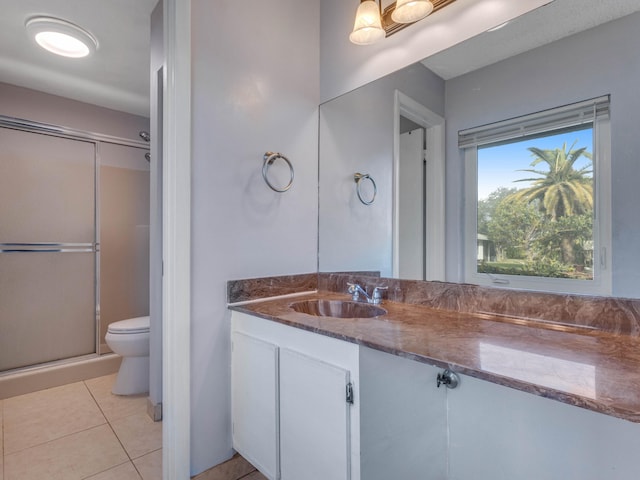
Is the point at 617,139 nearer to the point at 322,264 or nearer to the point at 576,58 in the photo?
the point at 576,58

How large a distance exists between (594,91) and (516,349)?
0.85 metres

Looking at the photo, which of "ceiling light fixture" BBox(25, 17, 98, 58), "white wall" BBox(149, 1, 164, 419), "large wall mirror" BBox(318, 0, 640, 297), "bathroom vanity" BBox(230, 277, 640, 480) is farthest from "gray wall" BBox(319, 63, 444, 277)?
"ceiling light fixture" BBox(25, 17, 98, 58)

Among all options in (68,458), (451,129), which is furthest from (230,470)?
(451,129)

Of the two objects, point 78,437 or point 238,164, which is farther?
point 78,437

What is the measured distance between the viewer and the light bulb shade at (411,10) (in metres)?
1.30

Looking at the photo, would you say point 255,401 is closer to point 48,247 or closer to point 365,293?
point 365,293

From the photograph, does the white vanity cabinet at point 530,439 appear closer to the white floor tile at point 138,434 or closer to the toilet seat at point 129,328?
the white floor tile at point 138,434

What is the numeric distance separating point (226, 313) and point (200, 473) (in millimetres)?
642

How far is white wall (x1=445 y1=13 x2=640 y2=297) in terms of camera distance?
0.97 m

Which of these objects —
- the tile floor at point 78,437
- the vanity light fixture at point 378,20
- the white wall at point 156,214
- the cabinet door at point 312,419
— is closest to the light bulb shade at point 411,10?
the vanity light fixture at point 378,20

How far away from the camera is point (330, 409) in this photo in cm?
102

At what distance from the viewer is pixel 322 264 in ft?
6.07

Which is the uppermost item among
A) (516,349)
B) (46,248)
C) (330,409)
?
(46,248)

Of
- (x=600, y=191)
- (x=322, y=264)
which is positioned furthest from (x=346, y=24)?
(x=600, y=191)
